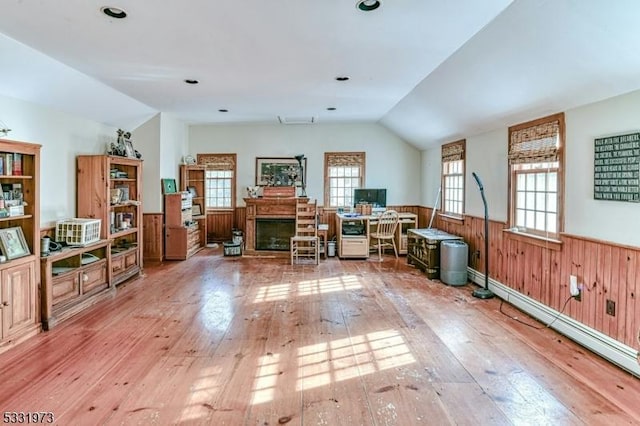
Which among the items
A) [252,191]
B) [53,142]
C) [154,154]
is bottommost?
[252,191]

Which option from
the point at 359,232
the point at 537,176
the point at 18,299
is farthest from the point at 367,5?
the point at 359,232

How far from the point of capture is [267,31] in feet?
10.8

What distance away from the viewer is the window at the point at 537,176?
3916 millimetres

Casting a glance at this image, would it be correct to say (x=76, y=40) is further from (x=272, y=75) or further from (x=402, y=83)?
(x=402, y=83)

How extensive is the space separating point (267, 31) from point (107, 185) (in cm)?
328

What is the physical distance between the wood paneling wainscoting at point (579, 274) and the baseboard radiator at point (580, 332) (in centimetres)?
5

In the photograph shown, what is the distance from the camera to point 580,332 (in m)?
3.54

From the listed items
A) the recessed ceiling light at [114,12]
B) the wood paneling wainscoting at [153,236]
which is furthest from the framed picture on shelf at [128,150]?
the recessed ceiling light at [114,12]

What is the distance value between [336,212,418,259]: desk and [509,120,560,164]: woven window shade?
10.8 ft

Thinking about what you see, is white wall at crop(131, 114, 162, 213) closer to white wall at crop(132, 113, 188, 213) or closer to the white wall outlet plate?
white wall at crop(132, 113, 188, 213)

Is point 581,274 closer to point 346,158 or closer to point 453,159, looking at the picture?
point 453,159

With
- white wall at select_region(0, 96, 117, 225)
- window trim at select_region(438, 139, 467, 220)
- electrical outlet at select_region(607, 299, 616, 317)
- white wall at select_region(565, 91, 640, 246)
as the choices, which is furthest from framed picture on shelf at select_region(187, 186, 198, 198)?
electrical outlet at select_region(607, 299, 616, 317)

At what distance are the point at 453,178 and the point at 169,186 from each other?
528 centimetres

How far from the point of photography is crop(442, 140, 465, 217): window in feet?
21.1
